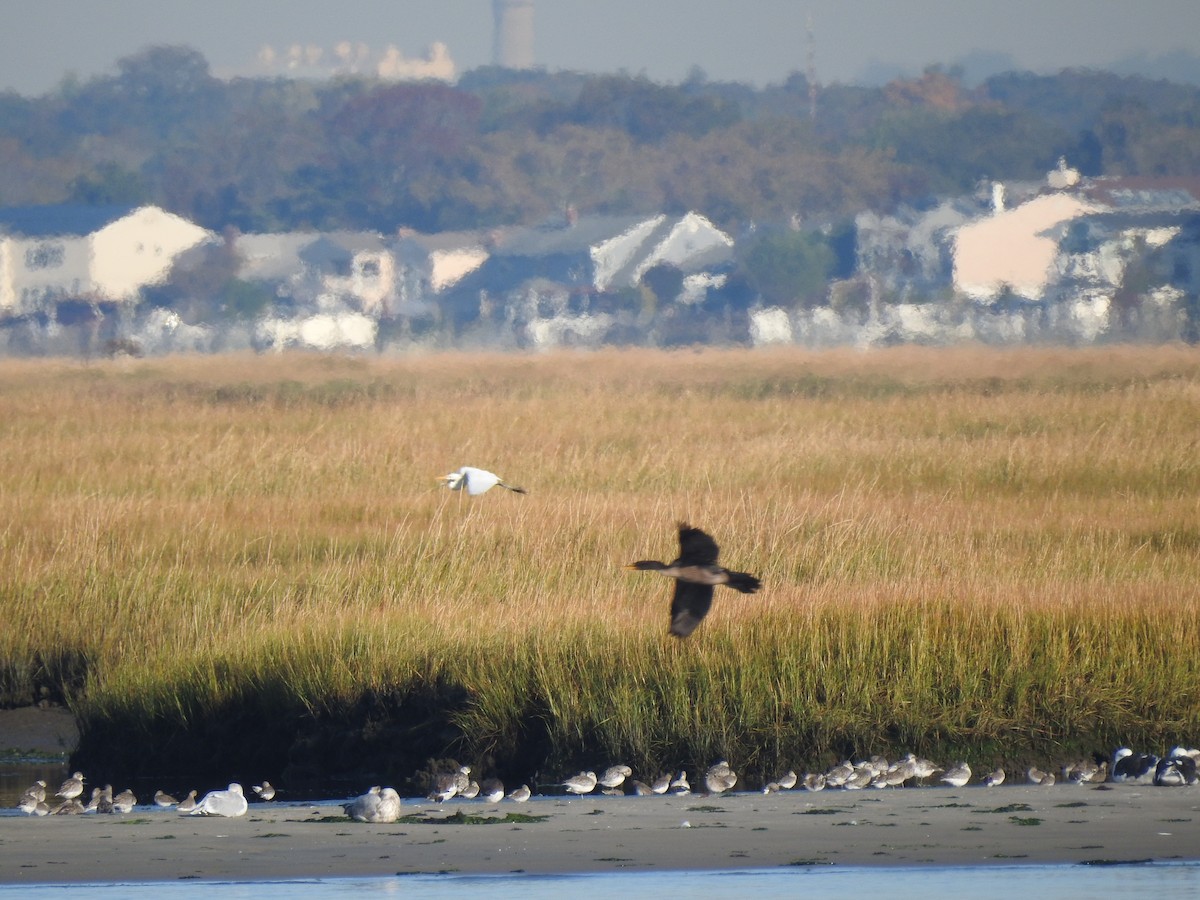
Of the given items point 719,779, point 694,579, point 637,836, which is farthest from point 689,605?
point 637,836

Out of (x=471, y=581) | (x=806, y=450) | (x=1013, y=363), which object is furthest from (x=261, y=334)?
(x=471, y=581)

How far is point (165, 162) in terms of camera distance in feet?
313

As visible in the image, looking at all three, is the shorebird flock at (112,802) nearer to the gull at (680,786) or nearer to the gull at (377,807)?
the gull at (377,807)

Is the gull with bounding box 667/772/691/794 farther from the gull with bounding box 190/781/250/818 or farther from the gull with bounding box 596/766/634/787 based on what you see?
the gull with bounding box 190/781/250/818

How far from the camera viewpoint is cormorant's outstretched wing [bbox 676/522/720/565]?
26.0ft

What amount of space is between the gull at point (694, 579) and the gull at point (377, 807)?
49.7 inches

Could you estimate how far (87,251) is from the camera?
223ft

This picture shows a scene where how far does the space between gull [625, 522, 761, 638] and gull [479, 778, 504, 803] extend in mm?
942

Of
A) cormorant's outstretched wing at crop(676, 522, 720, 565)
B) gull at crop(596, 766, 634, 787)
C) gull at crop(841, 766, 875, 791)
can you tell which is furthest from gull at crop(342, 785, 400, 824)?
gull at crop(841, 766, 875, 791)

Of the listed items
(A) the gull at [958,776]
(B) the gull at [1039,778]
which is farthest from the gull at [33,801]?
(B) the gull at [1039,778]

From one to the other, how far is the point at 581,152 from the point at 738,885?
86.0 m

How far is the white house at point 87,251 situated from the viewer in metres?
65.1

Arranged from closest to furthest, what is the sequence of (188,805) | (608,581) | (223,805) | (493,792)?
(223,805), (188,805), (493,792), (608,581)

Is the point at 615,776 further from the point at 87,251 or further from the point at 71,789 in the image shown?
the point at 87,251
